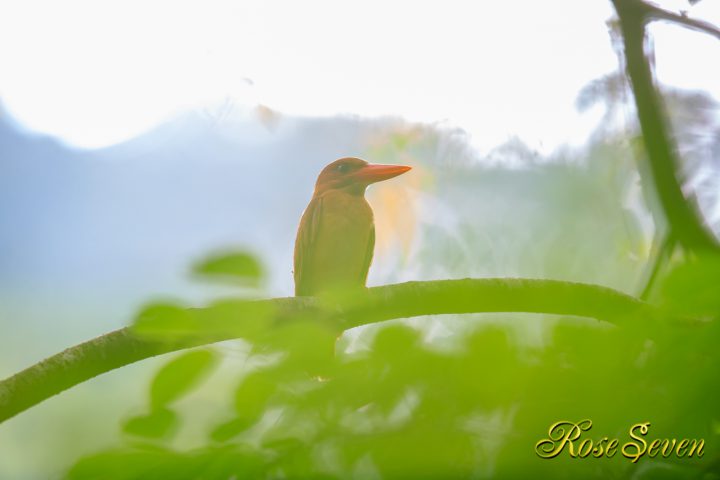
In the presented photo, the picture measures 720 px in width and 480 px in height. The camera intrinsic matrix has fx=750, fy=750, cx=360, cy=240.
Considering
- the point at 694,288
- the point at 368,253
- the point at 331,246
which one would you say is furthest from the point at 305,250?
the point at 694,288

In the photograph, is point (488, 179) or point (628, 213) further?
point (488, 179)

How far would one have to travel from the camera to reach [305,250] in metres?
3.24

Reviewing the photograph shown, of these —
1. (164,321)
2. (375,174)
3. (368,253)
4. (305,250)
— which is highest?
(375,174)

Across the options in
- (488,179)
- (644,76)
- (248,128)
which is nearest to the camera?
(644,76)

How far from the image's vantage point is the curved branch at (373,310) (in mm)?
1062

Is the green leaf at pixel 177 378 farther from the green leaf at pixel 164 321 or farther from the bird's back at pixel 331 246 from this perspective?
the bird's back at pixel 331 246

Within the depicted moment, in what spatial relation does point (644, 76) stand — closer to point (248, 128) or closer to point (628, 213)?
point (628, 213)

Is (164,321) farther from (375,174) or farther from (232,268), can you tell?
(375,174)

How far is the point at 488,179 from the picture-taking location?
16.1ft

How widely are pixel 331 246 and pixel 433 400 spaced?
95.2 inches

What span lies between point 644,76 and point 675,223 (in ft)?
1.47

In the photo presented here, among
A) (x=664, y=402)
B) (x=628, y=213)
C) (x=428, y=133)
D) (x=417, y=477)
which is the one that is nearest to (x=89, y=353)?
(x=417, y=477)

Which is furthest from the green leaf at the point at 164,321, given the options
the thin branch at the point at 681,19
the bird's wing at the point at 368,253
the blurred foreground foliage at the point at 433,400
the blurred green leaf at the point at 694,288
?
the bird's wing at the point at 368,253

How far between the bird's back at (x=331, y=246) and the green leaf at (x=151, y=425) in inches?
90.9
